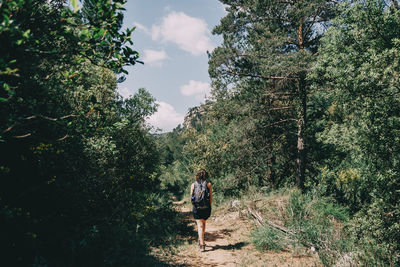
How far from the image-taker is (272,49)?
8945 mm

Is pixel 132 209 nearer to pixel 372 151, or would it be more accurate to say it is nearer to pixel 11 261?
pixel 11 261

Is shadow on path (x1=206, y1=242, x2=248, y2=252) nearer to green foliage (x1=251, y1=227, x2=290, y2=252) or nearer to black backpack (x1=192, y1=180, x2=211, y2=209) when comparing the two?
green foliage (x1=251, y1=227, x2=290, y2=252)

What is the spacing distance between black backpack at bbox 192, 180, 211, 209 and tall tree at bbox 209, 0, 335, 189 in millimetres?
5339

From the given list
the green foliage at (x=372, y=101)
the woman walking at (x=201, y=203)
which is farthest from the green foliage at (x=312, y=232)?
the woman walking at (x=201, y=203)

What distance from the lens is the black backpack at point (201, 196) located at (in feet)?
17.9

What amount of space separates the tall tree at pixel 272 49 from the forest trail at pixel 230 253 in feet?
15.4

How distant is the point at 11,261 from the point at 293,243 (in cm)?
528

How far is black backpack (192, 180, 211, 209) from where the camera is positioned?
17.9 feet

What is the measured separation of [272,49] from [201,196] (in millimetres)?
6716

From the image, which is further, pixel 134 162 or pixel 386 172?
pixel 134 162

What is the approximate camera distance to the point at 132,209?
5875 mm

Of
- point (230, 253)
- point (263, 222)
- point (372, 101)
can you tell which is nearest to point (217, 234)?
point (263, 222)

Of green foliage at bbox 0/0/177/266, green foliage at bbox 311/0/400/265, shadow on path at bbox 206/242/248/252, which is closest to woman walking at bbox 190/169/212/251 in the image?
shadow on path at bbox 206/242/248/252

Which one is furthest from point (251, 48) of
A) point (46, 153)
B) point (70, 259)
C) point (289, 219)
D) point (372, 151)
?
point (70, 259)
